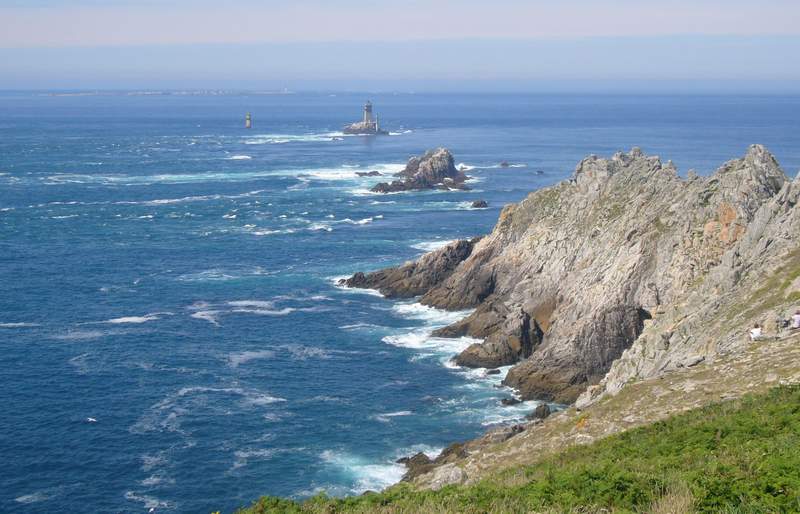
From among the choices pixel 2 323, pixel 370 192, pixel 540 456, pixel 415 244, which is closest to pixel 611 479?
pixel 540 456

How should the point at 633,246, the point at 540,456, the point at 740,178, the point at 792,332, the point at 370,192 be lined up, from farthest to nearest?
the point at 370,192 → the point at 633,246 → the point at 740,178 → the point at 792,332 → the point at 540,456

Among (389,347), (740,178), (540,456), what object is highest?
(740,178)

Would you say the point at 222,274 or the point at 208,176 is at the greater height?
the point at 208,176

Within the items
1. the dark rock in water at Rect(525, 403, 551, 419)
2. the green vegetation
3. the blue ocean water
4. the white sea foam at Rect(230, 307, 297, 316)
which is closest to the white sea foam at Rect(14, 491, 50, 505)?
the blue ocean water

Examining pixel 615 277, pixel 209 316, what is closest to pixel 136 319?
pixel 209 316

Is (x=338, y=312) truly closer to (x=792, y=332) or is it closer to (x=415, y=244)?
(x=415, y=244)

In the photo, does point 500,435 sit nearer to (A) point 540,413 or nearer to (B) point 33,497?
(A) point 540,413

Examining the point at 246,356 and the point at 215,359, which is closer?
the point at 215,359
